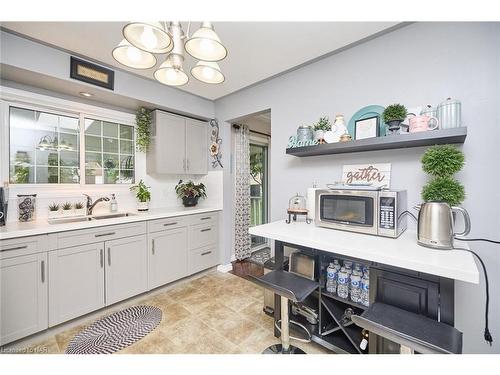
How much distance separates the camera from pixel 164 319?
1960 millimetres

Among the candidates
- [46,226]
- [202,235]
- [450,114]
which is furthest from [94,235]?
[450,114]

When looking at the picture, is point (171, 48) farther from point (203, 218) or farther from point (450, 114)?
point (203, 218)

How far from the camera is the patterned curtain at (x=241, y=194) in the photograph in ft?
11.2

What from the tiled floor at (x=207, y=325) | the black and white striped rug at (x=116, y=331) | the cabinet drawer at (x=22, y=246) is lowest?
the tiled floor at (x=207, y=325)

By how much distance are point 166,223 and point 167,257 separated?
1.37 feet

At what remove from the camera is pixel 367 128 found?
163 centimetres

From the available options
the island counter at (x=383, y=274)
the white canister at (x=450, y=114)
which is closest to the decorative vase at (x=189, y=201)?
the island counter at (x=383, y=274)

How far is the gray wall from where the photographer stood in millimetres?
1300

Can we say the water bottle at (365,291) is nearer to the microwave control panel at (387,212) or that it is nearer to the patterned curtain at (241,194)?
the microwave control panel at (387,212)

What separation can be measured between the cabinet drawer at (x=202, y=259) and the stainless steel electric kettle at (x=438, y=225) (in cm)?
247
